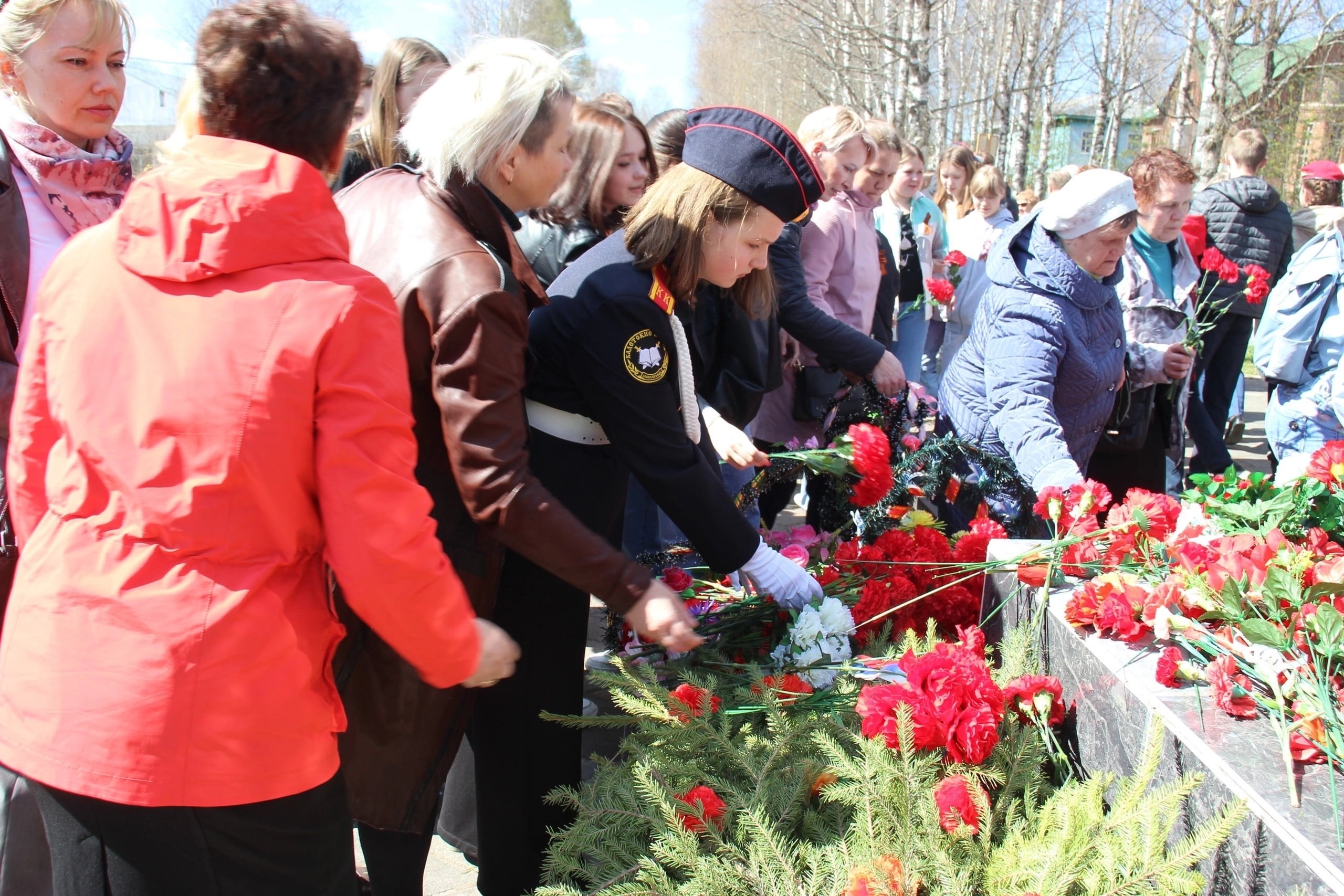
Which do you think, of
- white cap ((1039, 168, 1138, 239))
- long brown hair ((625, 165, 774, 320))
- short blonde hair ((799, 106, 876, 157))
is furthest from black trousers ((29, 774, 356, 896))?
short blonde hair ((799, 106, 876, 157))

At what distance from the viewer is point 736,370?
3.12 m

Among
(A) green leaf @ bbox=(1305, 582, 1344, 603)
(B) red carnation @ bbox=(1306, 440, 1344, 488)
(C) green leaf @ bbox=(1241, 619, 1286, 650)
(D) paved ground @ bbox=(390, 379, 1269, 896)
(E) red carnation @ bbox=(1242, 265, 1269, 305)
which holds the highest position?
(B) red carnation @ bbox=(1306, 440, 1344, 488)

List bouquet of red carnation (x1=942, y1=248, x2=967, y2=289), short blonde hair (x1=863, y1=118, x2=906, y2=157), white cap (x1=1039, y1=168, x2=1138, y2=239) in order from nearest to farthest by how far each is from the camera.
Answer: white cap (x1=1039, y1=168, x2=1138, y2=239)
short blonde hair (x1=863, y1=118, x2=906, y2=157)
bouquet of red carnation (x1=942, y1=248, x2=967, y2=289)

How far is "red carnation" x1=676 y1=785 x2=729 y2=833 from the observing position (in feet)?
5.37

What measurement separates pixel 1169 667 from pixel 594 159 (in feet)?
7.45

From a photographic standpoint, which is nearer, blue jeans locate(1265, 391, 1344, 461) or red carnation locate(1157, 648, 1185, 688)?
red carnation locate(1157, 648, 1185, 688)

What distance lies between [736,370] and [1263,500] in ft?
4.88

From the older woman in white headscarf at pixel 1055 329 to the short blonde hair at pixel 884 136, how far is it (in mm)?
2028

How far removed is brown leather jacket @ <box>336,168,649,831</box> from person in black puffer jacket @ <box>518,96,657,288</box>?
1.16 m

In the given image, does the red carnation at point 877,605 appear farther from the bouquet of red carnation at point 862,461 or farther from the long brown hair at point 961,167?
the long brown hair at point 961,167

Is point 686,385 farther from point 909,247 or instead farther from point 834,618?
point 909,247

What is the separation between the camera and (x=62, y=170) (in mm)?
2127

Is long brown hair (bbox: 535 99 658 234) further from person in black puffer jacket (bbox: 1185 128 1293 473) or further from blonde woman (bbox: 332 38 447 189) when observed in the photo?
person in black puffer jacket (bbox: 1185 128 1293 473)

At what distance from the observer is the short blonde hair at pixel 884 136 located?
4867 millimetres
